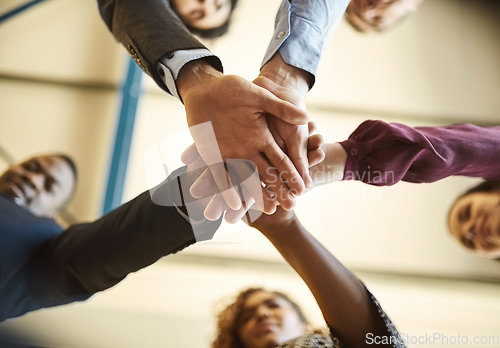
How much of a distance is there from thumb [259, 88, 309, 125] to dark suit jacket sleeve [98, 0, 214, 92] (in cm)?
11

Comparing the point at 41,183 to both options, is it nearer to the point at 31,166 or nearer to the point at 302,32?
the point at 31,166

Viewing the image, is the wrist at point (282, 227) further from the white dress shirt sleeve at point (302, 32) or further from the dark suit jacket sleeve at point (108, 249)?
the white dress shirt sleeve at point (302, 32)

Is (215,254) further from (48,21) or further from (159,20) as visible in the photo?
(48,21)

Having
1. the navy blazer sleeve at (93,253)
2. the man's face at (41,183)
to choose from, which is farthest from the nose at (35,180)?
the navy blazer sleeve at (93,253)

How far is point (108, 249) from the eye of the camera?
0.33m

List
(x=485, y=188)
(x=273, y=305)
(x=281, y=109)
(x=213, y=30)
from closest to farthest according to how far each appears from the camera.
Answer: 1. (x=281, y=109)
2. (x=485, y=188)
3. (x=273, y=305)
4. (x=213, y=30)

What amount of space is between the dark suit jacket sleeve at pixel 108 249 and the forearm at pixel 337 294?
95 mm

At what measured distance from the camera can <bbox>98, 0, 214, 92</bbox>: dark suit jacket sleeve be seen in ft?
1.16

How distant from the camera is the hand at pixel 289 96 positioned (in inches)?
12.6

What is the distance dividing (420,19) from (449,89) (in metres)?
0.19

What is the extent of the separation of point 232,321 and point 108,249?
Answer: 1.13 ft

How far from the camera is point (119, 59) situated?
109 centimetres

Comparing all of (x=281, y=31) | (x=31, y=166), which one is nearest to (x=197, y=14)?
(x=281, y=31)

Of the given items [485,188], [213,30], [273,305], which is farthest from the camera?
[213,30]
